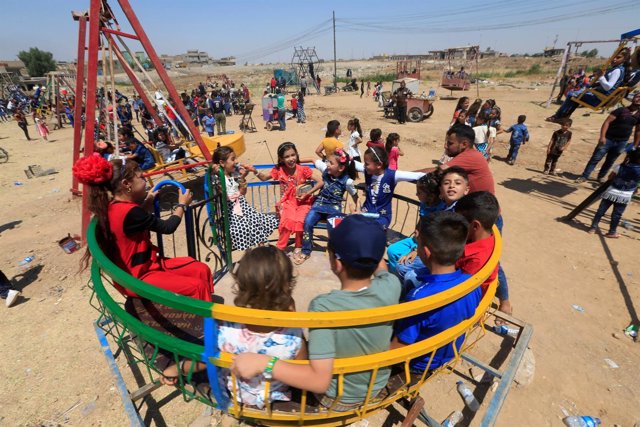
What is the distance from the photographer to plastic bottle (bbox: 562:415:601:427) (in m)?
2.61

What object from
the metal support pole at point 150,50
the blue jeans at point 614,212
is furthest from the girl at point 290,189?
the blue jeans at point 614,212

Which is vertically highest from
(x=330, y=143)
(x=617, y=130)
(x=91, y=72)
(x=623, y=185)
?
(x=91, y=72)

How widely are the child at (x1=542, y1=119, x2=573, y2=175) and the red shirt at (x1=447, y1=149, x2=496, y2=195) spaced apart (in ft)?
23.0

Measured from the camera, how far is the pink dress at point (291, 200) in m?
4.13

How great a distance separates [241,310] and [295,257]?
305 centimetres

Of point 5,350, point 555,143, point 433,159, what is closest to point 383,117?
point 433,159

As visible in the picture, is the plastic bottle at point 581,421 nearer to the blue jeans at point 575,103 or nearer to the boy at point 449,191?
the boy at point 449,191

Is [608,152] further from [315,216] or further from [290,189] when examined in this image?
[290,189]

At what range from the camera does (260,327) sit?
5.32ft

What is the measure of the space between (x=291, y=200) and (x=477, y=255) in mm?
2541

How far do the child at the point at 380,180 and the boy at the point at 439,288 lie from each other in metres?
1.65

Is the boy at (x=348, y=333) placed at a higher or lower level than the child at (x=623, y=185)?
higher

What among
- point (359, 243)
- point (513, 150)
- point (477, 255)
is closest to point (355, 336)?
point (359, 243)

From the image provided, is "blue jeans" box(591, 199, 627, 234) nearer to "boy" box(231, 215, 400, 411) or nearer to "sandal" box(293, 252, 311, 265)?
"sandal" box(293, 252, 311, 265)
